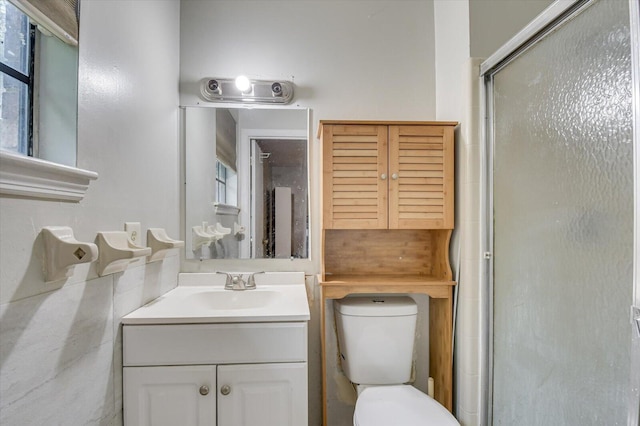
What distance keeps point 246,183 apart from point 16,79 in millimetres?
1012

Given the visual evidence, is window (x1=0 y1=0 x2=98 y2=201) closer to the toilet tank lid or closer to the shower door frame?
the toilet tank lid

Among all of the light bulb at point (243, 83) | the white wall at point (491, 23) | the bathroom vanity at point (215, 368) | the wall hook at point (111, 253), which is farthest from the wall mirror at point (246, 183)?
the white wall at point (491, 23)

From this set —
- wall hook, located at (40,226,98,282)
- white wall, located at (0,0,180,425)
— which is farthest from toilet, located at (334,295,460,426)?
wall hook, located at (40,226,98,282)

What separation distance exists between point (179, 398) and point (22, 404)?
503mm

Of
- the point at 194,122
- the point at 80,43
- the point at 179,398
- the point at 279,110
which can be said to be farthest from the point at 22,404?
the point at 279,110

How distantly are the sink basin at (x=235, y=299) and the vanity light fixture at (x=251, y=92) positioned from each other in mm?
1046

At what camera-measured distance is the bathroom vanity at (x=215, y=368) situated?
1.09 meters

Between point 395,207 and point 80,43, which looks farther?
point 395,207

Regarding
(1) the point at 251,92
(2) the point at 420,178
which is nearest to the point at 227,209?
(1) the point at 251,92

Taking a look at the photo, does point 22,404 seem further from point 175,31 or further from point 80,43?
point 175,31

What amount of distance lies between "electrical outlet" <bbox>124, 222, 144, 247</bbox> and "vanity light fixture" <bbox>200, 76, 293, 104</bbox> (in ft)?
2.82

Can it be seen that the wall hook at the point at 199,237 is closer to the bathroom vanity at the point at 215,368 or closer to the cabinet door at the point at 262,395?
the bathroom vanity at the point at 215,368

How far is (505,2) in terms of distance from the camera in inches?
53.2

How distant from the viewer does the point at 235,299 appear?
1.52 meters
